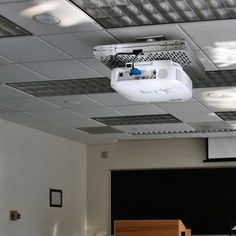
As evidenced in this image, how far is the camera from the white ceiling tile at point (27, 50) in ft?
19.0

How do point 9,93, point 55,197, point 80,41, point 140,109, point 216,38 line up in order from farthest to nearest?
point 55,197 → point 140,109 → point 9,93 → point 80,41 → point 216,38

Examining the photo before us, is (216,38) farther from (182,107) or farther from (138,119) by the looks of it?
(138,119)

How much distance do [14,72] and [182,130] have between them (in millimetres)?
4651

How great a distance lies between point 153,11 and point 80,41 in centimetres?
97

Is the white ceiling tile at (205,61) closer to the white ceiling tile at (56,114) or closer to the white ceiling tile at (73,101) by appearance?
the white ceiling tile at (73,101)

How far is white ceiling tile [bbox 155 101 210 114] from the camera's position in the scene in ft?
Result: 28.0

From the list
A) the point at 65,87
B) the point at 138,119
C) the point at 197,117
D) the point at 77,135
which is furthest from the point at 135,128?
the point at 65,87

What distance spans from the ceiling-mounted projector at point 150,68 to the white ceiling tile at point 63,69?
90 centimetres

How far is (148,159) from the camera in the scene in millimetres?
12594

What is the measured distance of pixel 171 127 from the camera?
34.7 feet

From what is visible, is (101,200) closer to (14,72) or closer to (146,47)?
(14,72)

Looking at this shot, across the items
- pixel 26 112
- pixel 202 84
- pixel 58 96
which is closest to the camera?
pixel 202 84

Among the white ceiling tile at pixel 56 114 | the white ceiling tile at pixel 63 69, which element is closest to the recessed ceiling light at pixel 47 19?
the white ceiling tile at pixel 63 69

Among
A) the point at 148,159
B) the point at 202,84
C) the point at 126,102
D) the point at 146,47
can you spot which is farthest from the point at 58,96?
the point at 148,159
